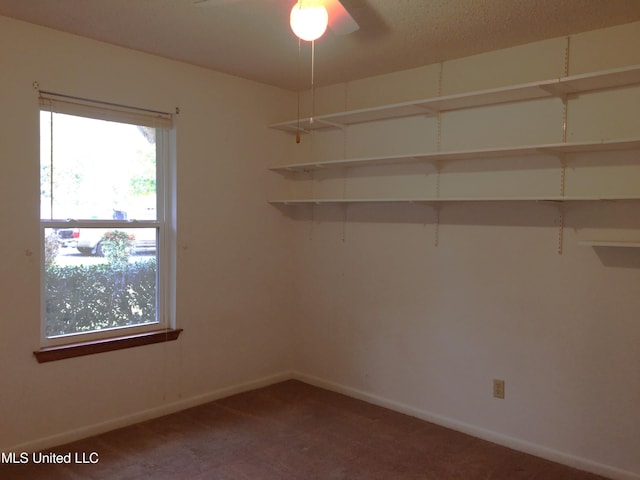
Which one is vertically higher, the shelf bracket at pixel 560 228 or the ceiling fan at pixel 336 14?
the ceiling fan at pixel 336 14

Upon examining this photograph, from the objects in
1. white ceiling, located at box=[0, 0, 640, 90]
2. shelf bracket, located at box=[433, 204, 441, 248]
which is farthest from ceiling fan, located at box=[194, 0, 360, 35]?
shelf bracket, located at box=[433, 204, 441, 248]

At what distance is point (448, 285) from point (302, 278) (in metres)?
1.37

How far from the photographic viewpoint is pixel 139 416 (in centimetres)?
350

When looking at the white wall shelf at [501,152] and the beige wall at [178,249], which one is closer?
the white wall shelf at [501,152]

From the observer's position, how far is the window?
3.14 meters

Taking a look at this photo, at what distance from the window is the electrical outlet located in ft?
7.30

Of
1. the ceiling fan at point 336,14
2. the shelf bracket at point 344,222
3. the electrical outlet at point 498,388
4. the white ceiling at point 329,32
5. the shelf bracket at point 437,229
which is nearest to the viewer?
the ceiling fan at point 336,14

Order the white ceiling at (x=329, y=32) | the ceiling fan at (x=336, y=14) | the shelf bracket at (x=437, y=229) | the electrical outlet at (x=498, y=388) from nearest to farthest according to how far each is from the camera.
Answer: the ceiling fan at (x=336, y=14), the white ceiling at (x=329, y=32), the electrical outlet at (x=498, y=388), the shelf bracket at (x=437, y=229)

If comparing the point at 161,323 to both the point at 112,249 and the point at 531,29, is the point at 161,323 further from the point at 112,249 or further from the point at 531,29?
the point at 531,29

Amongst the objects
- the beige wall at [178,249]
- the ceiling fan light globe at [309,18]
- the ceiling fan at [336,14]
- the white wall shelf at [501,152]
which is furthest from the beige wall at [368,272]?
the ceiling fan light globe at [309,18]

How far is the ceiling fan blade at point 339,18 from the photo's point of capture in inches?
82.8

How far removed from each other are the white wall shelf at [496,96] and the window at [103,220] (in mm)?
Answer: 1165

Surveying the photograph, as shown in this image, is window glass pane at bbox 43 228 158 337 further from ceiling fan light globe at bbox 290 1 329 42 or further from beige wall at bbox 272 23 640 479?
ceiling fan light globe at bbox 290 1 329 42

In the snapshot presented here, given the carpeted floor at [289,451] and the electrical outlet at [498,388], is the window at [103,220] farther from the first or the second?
the electrical outlet at [498,388]
